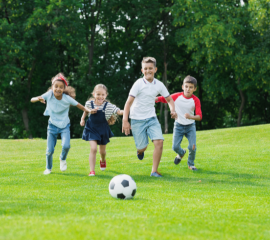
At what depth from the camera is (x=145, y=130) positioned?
25.2 feet

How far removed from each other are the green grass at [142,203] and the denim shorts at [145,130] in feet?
2.69

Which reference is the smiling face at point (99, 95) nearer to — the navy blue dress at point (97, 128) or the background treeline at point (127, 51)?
the navy blue dress at point (97, 128)

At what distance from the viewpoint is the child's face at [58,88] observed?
26.6 ft

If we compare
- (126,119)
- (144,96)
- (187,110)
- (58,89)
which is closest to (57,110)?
(58,89)

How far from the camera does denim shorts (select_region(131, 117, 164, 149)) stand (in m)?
7.55

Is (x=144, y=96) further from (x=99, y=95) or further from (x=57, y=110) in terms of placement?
(x=57, y=110)

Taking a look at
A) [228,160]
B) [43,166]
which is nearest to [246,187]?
[228,160]

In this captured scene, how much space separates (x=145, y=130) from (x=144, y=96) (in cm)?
74

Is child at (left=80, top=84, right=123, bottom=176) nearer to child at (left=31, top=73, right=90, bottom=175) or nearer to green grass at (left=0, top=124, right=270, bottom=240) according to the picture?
child at (left=31, top=73, right=90, bottom=175)

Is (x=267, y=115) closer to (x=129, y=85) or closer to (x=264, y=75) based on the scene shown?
(x=264, y=75)

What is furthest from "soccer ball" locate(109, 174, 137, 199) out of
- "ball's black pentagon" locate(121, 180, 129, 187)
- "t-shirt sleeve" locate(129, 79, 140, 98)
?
"t-shirt sleeve" locate(129, 79, 140, 98)

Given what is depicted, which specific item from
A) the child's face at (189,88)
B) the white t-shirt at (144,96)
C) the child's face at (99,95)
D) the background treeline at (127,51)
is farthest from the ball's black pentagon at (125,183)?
the background treeline at (127,51)

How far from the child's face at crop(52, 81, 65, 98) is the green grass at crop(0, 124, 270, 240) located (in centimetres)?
184

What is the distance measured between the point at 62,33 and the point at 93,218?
24.2 meters
